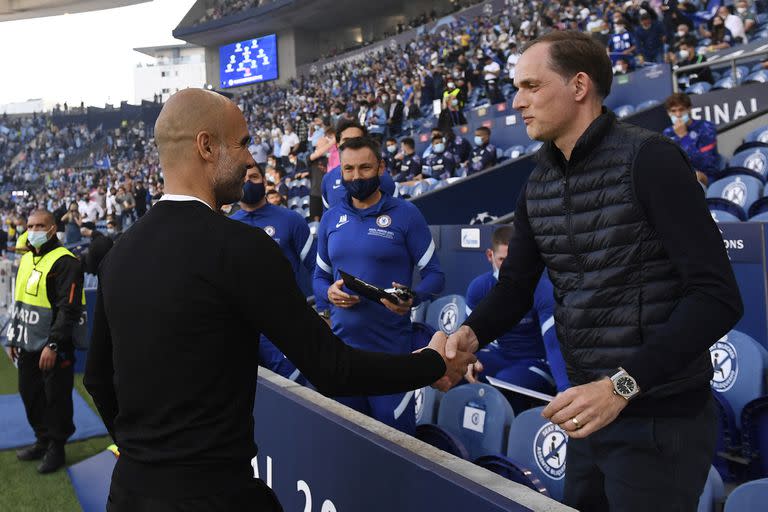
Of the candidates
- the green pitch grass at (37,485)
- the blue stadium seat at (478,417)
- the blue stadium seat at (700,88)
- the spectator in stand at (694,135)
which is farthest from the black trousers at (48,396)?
the blue stadium seat at (700,88)

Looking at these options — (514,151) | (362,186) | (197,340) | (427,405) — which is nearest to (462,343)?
(197,340)

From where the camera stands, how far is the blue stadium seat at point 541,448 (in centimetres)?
308

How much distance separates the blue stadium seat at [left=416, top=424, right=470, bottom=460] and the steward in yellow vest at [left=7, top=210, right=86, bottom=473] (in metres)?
3.01

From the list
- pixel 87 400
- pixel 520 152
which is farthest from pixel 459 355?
pixel 520 152

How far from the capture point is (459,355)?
209 centimetres

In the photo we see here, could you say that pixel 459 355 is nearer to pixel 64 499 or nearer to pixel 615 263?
pixel 615 263

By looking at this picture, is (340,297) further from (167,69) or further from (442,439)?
(167,69)

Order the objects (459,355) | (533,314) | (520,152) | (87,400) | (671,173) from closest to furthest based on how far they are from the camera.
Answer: (671,173), (459,355), (533,314), (87,400), (520,152)

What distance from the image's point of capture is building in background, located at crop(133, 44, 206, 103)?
272 ft

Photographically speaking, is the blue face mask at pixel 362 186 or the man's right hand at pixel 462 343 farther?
the blue face mask at pixel 362 186

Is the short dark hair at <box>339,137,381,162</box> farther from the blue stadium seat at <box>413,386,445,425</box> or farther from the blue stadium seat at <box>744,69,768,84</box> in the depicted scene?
the blue stadium seat at <box>744,69,768,84</box>

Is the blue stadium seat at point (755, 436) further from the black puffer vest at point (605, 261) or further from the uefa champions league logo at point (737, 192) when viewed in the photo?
the uefa champions league logo at point (737, 192)

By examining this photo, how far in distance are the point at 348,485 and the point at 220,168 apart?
105cm

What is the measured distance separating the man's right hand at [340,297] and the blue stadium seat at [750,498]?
1.82 metres
